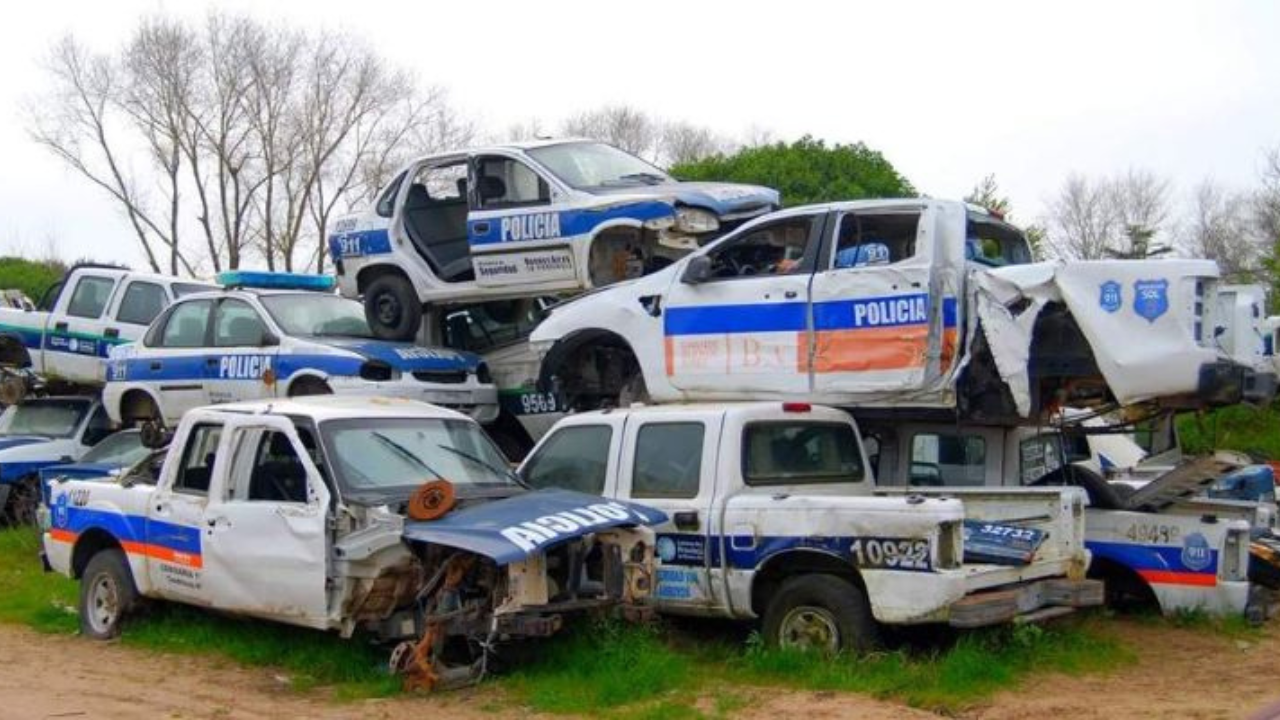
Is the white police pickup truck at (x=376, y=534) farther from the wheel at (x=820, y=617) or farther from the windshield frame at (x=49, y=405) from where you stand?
the windshield frame at (x=49, y=405)

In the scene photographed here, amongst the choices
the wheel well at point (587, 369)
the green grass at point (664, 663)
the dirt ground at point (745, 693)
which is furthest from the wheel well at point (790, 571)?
the wheel well at point (587, 369)

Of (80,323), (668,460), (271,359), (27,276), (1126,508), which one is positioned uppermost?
(27,276)

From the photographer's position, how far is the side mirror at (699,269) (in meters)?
10.9

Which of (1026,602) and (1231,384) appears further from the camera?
(1231,384)

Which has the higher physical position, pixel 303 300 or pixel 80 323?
pixel 303 300

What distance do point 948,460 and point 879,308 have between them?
1251mm

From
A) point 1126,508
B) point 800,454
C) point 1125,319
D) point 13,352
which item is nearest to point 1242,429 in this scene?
point 1126,508

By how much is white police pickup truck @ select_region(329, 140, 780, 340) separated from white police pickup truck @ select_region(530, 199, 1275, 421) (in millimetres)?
738

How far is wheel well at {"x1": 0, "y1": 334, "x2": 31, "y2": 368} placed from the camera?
1667cm

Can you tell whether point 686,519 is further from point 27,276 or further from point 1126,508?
point 27,276

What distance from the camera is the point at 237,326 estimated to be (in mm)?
13766

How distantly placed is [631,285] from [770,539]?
11.2 ft

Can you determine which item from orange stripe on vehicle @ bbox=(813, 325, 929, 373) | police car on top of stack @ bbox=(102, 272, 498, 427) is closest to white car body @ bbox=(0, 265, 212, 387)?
police car on top of stack @ bbox=(102, 272, 498, 427)

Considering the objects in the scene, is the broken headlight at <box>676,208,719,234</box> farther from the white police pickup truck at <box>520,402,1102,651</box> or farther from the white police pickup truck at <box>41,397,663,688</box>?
the white police pickup truck at <box>41,397,663,688</box>
